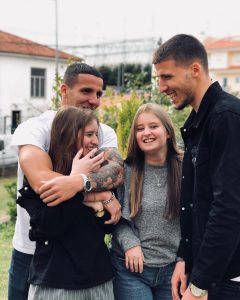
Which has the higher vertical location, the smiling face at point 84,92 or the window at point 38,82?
the window at point 38,82

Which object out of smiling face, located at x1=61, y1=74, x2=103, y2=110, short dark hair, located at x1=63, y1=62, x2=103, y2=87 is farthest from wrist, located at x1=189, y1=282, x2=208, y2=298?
short dark hair, located at x1=63, y1=62, x2=103, y2=87

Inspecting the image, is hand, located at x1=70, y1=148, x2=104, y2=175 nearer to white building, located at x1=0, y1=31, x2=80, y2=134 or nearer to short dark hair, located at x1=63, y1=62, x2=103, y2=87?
short dark hair, located at x1=63, y1=62, x2=103, y2=87

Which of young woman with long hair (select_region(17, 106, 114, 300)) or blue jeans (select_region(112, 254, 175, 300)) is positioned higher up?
young woman with long hair (select_region(17, 106, 114, 300))

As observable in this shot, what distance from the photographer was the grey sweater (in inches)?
97.3

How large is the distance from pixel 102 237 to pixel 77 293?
0.30 meters

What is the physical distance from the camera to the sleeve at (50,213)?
202 centimetres

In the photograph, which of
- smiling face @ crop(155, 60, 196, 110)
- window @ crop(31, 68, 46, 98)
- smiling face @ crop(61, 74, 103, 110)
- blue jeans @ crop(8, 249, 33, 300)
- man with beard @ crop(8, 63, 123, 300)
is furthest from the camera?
window @ crop(31, 68, 46, 98)

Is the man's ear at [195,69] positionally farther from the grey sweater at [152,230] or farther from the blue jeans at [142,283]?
the blue jeans at [142,283]

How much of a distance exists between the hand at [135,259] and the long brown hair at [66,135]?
576mm

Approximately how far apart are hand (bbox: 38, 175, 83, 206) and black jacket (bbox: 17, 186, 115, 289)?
3 cm

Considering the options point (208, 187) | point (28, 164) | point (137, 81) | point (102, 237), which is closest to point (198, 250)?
point (208, 187)

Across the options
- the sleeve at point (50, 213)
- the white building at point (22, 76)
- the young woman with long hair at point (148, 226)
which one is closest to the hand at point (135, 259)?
the young woman with long hair at point (148, 226)

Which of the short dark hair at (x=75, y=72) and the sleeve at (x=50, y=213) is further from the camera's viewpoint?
the short dark hair at (x=75, y=72)

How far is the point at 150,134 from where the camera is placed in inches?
99.7
